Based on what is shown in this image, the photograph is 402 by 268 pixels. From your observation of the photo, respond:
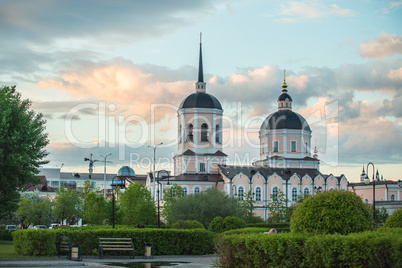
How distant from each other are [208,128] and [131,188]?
2295cm

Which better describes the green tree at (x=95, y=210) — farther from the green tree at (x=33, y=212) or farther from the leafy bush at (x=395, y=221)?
the leafy bush at (x=395, y=221)

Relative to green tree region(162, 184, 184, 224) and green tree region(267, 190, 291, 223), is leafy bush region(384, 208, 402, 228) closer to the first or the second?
green tree region(162, 184, 184, 224)

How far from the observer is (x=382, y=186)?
101 m

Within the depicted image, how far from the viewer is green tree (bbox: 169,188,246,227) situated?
5409 centimetres

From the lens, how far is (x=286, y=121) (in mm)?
92312

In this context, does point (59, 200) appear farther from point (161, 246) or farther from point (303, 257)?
point (303, 257)

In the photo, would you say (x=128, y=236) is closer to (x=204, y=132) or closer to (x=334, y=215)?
(x=334, y=215)

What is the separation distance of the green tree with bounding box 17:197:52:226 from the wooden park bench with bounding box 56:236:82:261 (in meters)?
51.4

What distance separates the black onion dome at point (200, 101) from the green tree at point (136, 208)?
2278 centimetres

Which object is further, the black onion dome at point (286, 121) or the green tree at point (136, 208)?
the black onion dome at point (286, 121)

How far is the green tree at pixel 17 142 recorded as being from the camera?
109 ft

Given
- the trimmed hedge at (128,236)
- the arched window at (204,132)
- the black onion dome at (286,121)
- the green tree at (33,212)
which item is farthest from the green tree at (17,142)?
the black onion dome at (286,121)

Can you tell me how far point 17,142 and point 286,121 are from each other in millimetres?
63514

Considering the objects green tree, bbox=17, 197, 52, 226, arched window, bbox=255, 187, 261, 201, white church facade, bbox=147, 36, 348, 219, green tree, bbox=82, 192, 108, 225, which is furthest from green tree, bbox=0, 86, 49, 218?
arched window, bbox=255, 187, 261, 201
